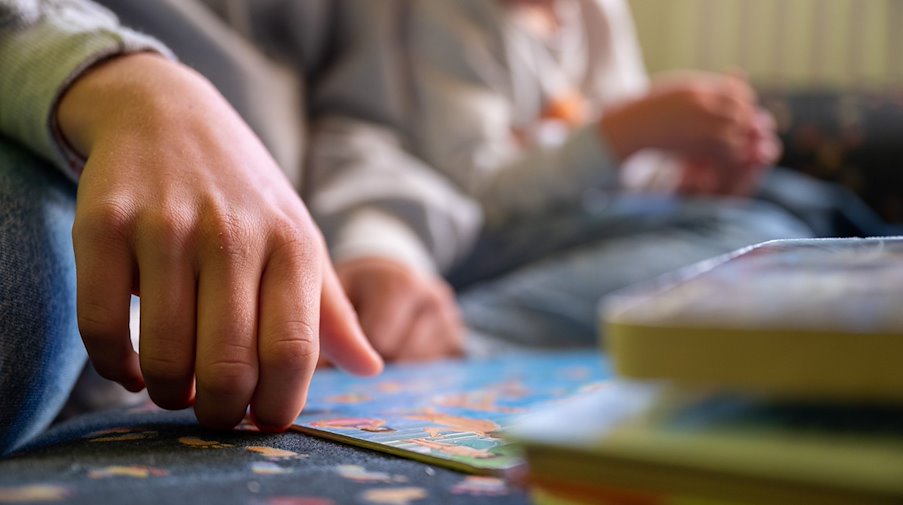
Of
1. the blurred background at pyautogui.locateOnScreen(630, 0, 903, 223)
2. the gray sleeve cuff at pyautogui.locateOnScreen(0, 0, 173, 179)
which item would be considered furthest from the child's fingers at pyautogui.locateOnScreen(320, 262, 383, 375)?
the blurred background at pyautogui.locateOnScreen(630, 0, 903, 223)

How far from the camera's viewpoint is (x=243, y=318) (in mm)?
297

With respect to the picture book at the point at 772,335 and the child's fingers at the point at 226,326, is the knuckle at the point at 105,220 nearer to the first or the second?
the child's fingers at the point at 226,326

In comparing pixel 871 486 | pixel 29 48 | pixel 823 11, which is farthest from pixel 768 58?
pixel 871 486

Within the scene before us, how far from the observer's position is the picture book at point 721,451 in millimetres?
170

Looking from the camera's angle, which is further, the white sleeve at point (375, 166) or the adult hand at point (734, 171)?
the adult hand at point (734, 171)

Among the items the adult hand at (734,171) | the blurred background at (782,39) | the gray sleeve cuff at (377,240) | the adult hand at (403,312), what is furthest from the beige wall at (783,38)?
the adult hand at (403,312)

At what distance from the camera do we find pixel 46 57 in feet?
1.33

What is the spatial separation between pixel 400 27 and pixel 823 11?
1.27m

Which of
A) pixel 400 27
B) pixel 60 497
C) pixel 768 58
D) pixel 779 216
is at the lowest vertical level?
pixel 60 497

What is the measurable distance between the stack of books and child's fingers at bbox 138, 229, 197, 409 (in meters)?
0.14

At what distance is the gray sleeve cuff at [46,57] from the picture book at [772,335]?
0.95 feet

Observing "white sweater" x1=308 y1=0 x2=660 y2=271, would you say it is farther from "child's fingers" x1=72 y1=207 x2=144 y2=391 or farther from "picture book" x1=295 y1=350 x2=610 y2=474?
"child's fingers" x1=72 y1=207 x2=144 y2=391

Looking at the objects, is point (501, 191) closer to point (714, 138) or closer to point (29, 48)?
point (714, 138)

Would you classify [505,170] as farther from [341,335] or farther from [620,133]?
[341,335]
